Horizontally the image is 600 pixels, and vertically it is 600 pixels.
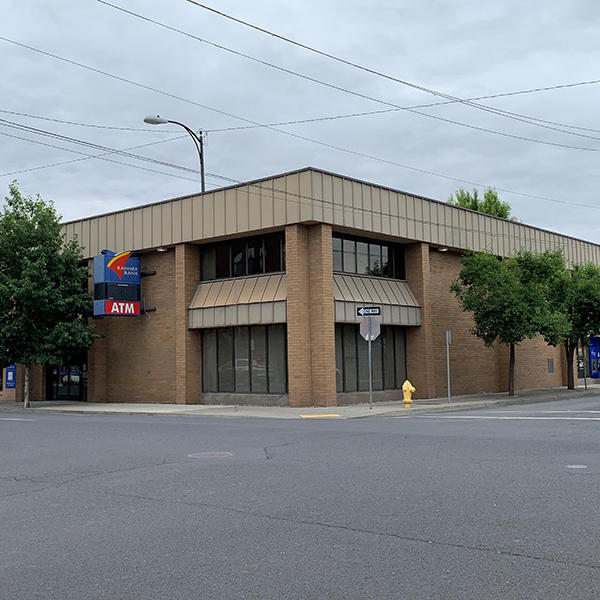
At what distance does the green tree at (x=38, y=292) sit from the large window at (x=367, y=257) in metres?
11.1

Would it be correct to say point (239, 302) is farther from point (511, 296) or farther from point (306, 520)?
point (306, 520)

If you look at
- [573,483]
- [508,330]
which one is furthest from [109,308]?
[573,483]

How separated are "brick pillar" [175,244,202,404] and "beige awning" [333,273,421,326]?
6.45 m

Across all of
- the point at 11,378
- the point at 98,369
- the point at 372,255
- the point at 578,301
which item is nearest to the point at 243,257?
the point at 372,255

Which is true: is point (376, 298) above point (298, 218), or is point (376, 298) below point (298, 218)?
below

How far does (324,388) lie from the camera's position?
84.6 feet

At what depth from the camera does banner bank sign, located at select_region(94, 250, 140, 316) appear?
30.8m

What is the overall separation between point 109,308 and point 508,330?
16135 mm

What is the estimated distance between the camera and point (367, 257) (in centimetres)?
2947

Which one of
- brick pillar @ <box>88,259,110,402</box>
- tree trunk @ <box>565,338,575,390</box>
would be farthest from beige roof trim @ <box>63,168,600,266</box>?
tree trunk @ <box>565,338,575,390</box>

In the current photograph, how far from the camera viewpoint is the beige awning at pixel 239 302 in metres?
27.0

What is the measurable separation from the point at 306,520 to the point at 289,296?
19.1m

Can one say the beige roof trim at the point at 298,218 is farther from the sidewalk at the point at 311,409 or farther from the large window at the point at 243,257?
the sidewalk at the point at 311,409

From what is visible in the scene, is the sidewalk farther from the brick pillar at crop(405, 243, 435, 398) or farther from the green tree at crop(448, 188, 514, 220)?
the green tree at crop(448, 188, 514, 220)
